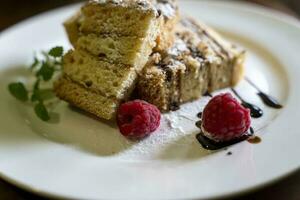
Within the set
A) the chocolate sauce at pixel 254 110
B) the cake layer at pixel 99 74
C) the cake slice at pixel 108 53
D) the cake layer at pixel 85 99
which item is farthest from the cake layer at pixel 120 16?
the chocolate sauce at pixel 254 110

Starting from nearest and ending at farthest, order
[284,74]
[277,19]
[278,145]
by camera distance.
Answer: [278,145] → [284,74] → [277,19]

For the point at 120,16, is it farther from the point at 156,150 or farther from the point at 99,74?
the point at 156,150

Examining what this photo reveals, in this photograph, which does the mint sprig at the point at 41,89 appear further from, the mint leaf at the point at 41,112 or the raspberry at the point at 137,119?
the raspberry at the point at 137,119

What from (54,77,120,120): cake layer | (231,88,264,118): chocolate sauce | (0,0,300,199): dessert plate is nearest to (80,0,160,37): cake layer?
(54,77,120,120): cake layer

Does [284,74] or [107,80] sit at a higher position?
[284,74]

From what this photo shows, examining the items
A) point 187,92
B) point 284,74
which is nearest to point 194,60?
point 187,92

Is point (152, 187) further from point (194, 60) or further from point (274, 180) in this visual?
point (194, 60)

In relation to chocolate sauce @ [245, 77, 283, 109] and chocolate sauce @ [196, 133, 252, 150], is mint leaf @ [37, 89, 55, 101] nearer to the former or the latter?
chocolate sauce @ [196, 133, 252, 150]
